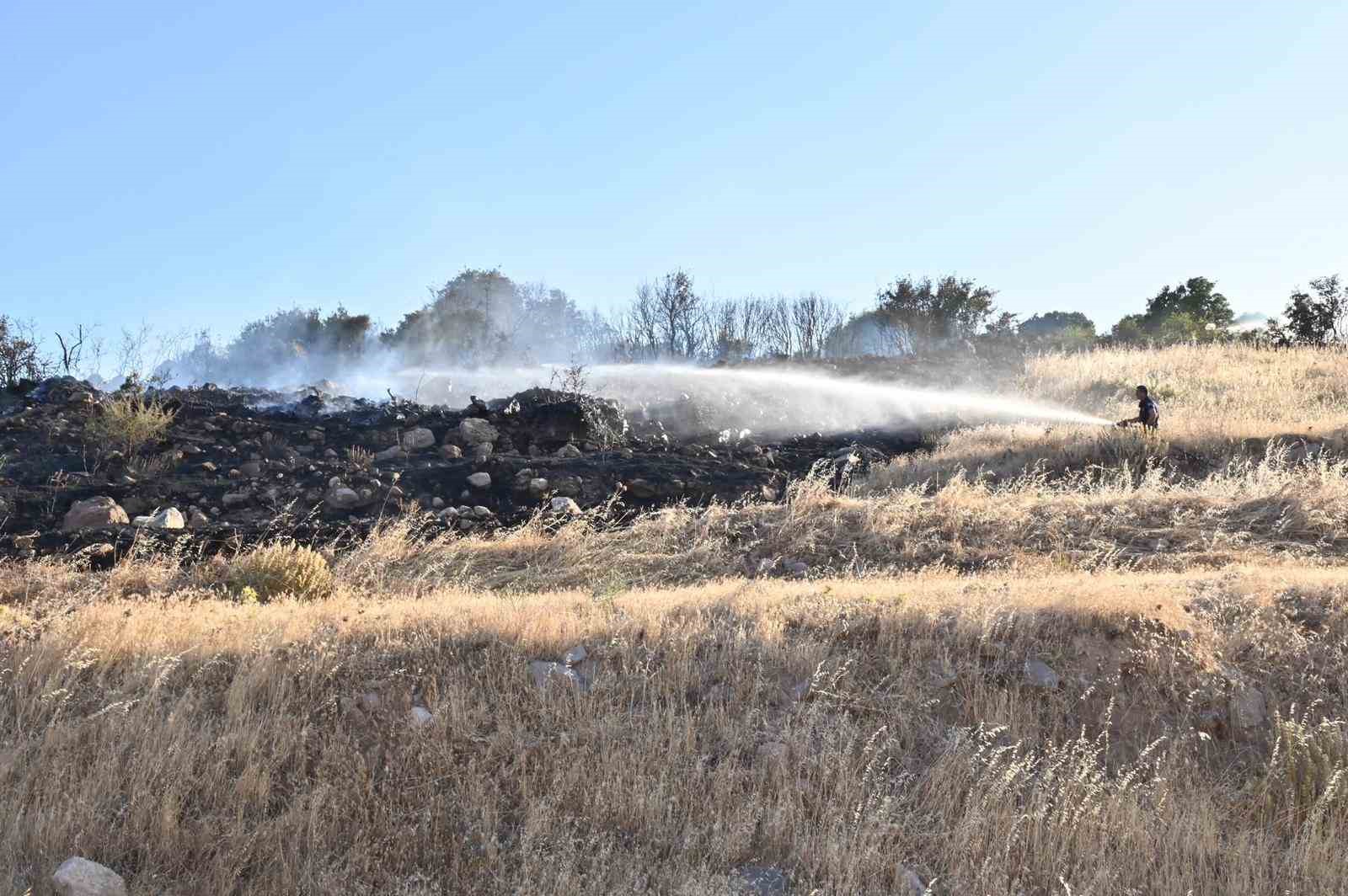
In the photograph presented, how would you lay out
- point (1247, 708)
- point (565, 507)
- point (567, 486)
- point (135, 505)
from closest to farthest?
point (1247, 708)
point (135, 505)
point (565, 507)
point (567, 486)

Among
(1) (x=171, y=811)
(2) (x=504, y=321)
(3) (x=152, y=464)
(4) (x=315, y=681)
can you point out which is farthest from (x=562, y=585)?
(2) (x=504, y=321)

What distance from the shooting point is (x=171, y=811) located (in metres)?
3.41

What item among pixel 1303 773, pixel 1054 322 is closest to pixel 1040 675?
pixel 1303 773

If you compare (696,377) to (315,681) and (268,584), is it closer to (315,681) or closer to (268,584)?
(268,584)

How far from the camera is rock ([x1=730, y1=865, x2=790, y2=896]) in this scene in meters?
3.28

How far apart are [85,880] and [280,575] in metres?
4.00

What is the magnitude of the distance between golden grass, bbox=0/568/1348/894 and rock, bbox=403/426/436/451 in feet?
24.2

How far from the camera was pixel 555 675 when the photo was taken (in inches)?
179

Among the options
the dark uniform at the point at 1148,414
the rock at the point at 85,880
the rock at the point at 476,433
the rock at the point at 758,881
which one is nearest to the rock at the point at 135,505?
the rock at the point at 476,433

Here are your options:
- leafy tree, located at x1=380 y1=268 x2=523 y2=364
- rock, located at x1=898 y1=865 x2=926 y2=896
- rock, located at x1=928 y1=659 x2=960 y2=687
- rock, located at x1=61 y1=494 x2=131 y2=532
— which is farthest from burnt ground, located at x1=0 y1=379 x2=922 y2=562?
leafy tree, located at x1=380 y1=268 x2=523 y2=364

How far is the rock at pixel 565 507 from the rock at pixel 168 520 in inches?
157

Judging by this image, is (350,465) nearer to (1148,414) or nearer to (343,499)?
(343,499)

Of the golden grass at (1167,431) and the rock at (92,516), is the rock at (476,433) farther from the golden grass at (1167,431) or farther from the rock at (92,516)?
the golden grass at (1167,431)

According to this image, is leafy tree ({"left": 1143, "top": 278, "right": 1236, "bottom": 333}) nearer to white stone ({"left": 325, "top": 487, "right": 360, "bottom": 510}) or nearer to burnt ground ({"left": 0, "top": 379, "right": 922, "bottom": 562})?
burnt ground ({"left": 0, "top": 379, "right": 922, "bottom": 562})
